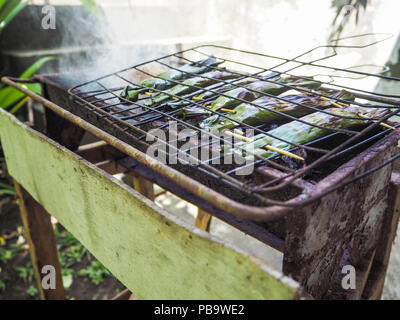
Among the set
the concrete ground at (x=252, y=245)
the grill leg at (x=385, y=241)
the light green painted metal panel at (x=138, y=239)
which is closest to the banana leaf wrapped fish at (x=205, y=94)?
the light green painted metal panel at (x=138, y=239)

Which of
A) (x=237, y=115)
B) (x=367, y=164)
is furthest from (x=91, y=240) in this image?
(x=367, y=164)

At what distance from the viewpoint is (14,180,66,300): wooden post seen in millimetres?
2994

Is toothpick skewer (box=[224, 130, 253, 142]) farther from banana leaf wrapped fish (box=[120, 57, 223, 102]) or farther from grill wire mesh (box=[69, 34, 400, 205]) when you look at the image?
banana leaf wrapped fish (box=[120, 57, 223, 102])

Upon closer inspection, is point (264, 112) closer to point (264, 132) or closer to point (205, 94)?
point (264, 132)

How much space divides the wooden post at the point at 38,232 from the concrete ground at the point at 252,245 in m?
1.72

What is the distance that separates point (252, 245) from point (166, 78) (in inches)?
121

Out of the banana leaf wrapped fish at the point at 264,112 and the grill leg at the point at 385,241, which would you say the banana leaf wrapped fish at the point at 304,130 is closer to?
the banana leaf wrapped fish at the point at 264,112

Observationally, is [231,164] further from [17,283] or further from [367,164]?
[17,283]

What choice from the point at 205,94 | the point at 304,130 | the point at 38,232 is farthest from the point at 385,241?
the point at 38,232

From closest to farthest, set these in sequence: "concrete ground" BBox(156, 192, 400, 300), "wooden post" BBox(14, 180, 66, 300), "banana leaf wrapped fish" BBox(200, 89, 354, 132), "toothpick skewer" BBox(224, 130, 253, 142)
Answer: "toothpick skewer" BBox(224, 130, 253, 142)
"banana leaf wrapped fish" BBox(200, 89, 354, 132)
"wooden post" BBox(14, 180, 66, 300)
"concrete ground" BBox(156, 192, 400, 300)

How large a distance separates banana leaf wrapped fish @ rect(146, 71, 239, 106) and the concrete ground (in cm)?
192

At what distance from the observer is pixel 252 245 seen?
186 inches

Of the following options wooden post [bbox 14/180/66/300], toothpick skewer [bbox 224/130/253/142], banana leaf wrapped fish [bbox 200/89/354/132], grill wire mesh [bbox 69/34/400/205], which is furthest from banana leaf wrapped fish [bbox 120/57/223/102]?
wooden post [bbox 14/180/66/300]

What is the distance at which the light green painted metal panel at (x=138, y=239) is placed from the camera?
3.76ft
